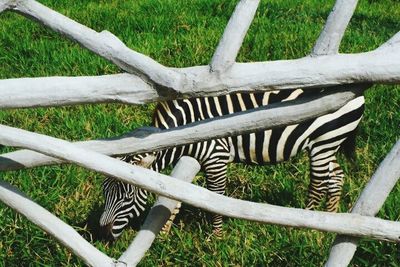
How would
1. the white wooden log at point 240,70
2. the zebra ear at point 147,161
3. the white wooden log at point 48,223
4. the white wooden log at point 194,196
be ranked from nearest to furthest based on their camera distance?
the white wooden log at point 240,70, the white wooden log at point 194,196, the white wooden log at point 48,223, the zebra ear at point 147,161

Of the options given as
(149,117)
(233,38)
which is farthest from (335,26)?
(149,117)

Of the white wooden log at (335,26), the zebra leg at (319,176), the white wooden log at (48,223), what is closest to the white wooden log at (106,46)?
the white wooden log at (335,26)

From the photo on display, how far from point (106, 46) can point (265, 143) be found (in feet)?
6.21

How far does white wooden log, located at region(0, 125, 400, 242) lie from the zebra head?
1299 mm

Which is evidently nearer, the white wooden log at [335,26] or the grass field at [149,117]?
the white wooden log at [335,26]

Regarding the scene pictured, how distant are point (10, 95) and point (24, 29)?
185 inches

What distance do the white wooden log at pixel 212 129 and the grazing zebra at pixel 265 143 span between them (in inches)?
55.0

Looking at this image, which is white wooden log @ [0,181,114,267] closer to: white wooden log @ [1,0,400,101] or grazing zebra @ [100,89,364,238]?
white wooden log @ [1,0,400,101]

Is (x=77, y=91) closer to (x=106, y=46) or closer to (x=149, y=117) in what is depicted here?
(x=106, y=46)

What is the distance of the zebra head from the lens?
3.21m

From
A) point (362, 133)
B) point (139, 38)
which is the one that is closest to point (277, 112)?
point (362, 133)

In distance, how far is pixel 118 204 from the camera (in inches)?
127

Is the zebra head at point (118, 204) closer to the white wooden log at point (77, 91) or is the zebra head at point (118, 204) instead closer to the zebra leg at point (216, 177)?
the zebra leg at point (216, 177)

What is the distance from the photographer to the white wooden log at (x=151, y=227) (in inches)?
83.7
